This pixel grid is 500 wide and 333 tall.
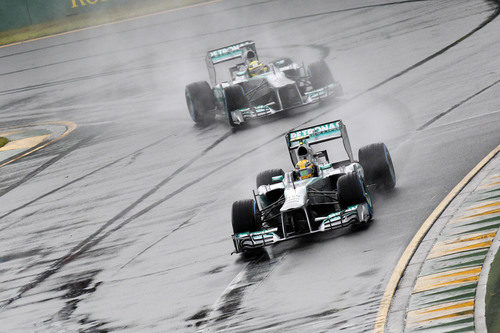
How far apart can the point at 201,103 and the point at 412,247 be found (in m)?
14.4

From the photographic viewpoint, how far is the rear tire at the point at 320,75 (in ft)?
82.0

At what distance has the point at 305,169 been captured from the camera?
15156 mm

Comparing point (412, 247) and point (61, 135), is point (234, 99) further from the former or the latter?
point (412, 247)

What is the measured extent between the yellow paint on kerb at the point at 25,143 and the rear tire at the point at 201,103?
560 cm

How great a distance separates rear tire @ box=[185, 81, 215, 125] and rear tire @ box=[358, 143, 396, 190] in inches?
436

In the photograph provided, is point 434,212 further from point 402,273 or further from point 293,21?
point 293,21

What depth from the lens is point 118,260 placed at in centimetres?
1582

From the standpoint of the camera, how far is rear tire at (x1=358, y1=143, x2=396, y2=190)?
51.4 feet

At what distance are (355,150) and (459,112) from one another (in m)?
2.51

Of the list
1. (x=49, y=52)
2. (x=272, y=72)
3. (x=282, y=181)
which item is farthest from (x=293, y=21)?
(x=282, y=181)

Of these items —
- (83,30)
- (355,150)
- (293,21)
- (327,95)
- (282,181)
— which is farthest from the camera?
(83,30)

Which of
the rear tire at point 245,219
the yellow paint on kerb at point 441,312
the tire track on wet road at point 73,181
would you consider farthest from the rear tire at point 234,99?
the yellow paint on kerb at point 441,312

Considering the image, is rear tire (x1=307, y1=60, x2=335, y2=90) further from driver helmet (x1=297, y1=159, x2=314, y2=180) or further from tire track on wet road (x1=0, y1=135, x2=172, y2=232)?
driver helmet (x1=297, y1=159, x2=314, y2=180)

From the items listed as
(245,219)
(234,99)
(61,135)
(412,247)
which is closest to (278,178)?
(245,219)
